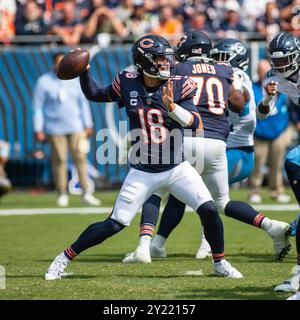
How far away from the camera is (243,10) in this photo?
1616cm

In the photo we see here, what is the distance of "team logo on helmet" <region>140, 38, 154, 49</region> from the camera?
6.27 m

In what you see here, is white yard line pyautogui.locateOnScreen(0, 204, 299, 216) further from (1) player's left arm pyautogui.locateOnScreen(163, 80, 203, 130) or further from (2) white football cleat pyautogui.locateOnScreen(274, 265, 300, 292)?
(2) white football cleat pyautogui.locateOnScreen(274, 265, 300, 292)

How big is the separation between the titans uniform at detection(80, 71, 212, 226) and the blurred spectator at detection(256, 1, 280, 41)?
29.6 ft

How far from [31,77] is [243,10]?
4.27 meters

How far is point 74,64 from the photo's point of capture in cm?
645

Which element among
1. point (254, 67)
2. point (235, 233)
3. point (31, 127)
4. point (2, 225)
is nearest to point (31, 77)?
point (31, 127)

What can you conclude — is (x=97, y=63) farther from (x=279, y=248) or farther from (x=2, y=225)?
(x=279, y=248)

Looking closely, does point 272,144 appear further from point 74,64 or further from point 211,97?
point 74,64

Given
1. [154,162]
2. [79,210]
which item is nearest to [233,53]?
[154,162]

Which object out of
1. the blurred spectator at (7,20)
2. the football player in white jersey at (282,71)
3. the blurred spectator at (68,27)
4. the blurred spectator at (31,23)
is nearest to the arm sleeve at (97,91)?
the football player in white jersey at (282,71)

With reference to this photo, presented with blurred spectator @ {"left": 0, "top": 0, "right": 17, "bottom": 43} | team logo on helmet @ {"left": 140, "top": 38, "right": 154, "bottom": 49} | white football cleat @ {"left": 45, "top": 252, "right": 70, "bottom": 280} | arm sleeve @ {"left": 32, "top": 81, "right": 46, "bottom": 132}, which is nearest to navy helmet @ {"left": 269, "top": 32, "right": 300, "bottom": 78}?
team logo on helmet @ {"left": 140, "top": 38, "right": 154, "bottom": 49}

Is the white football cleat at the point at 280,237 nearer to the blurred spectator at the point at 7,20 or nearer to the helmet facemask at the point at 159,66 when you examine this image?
the helmet facemask at the point at 159,66

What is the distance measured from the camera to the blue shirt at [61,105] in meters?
12.1

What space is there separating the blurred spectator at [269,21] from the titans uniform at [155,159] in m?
9.03
